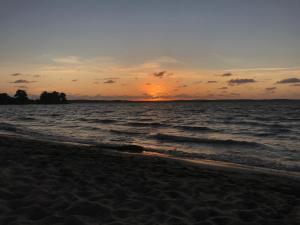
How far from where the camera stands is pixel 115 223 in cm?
510

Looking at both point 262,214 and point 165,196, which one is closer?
point 262,214

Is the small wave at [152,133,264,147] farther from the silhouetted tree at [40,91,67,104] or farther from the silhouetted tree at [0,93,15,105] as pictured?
the silhouetted tree at [40,91,67,104]

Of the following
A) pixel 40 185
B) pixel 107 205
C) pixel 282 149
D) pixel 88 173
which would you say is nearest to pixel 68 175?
pixel 88 173

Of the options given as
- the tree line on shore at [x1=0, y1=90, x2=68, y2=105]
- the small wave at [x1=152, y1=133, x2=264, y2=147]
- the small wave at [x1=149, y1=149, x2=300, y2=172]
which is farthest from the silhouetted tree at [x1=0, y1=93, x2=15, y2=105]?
the small wave at [x1=149, y1=149, x2=300, y2=172]

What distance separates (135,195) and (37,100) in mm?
146076

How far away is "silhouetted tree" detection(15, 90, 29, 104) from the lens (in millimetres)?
130900

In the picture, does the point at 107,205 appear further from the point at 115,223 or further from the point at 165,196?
the point at 165,196

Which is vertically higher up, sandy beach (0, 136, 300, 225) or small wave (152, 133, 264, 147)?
sandy beach (0, 136, 300, 225)

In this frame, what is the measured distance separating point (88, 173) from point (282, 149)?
12172 millimetres

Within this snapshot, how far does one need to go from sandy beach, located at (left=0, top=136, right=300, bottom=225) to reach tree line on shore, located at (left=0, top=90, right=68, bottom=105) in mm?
126342

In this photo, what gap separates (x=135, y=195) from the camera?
6.52m

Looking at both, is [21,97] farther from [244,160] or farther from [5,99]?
[244,160]

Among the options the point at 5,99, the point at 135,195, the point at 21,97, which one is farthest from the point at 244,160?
the point at 21,97

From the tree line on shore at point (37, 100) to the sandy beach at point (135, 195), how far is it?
12634 centimetres
